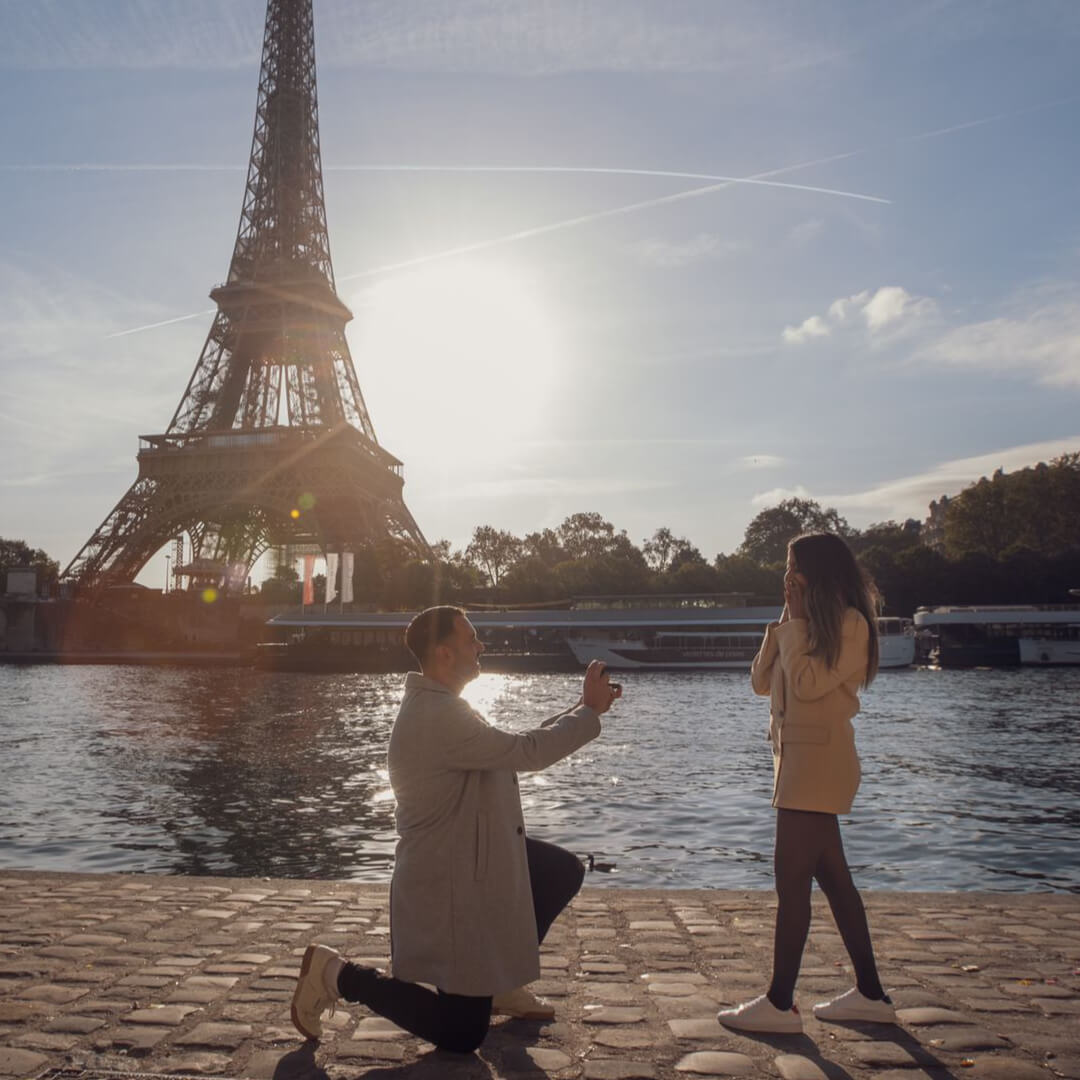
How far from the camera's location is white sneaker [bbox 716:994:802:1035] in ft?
15.2

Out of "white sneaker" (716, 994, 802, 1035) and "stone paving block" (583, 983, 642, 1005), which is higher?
"white sneaker" (716, 994, 802, 1035)

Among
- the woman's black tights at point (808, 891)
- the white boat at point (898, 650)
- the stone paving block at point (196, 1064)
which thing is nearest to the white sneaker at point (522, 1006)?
the woman's black tights at point (808, 891)

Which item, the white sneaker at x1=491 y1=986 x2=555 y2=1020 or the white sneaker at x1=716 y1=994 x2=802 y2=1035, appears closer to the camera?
the white sneaker at x1=716 y1=994 x2=802 y2=1035

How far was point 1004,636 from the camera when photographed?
239 feet

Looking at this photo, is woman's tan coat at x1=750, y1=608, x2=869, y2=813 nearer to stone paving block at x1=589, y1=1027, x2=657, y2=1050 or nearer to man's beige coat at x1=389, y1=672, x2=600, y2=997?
man's beige coat at x1=389, y1=672, x2=600, y2=997

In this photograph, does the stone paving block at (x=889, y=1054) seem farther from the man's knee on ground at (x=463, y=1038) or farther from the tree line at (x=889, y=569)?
the tree line at (x=889, y=569)

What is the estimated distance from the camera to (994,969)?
A: 5.69 metres

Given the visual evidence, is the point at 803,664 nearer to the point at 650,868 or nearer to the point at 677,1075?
the point at 677,1075

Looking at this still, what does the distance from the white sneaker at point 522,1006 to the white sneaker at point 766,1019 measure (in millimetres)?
781

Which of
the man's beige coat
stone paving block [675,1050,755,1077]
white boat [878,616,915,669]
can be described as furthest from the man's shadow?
white boat [878,616,915,669]

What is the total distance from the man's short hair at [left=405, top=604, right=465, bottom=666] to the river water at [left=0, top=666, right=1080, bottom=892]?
6165 mm

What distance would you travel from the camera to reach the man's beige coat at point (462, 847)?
4465mm

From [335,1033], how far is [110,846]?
836 centimetres

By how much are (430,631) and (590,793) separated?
12.4m
